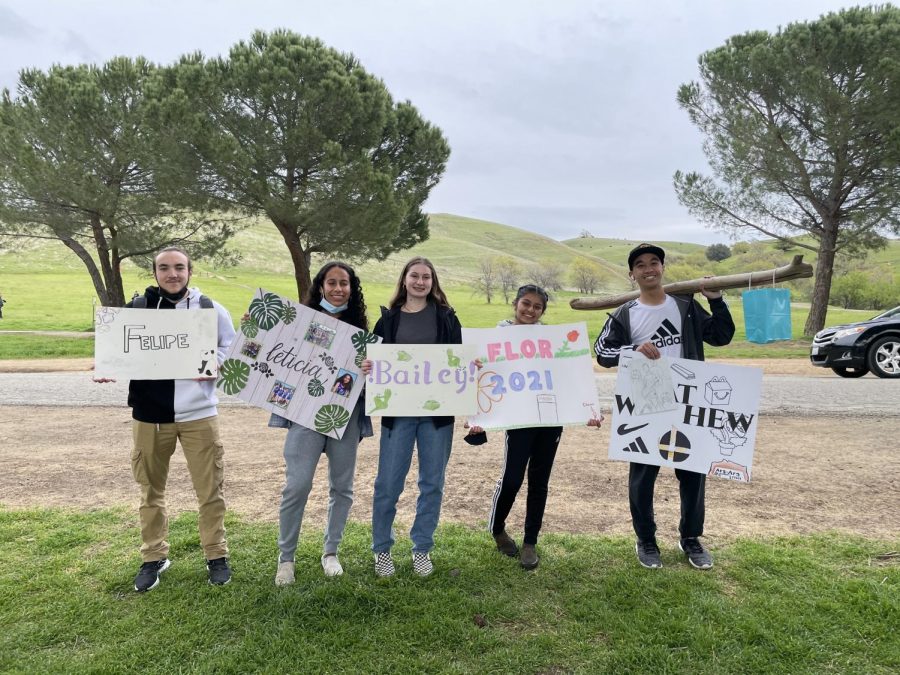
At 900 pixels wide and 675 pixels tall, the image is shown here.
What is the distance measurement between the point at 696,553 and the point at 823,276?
65.9ft

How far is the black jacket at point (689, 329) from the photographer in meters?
3.67

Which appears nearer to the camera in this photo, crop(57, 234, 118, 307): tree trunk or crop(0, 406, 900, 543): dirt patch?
crop(0, 406, 900, 543): dirt patch

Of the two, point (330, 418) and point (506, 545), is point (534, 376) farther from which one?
point (330, 418)

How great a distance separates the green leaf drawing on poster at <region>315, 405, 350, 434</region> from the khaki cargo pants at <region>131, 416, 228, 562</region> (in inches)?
27.5

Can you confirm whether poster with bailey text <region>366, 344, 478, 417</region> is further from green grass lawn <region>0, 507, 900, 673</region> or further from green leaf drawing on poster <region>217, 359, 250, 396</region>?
green grass lawn <region>0, 507, 900, 673</region>

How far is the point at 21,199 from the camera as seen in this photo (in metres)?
22.5

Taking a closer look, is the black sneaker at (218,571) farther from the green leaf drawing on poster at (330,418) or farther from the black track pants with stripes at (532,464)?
the black track pants with stripes at (532,464)

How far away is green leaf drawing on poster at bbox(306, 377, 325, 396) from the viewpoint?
3.53 m

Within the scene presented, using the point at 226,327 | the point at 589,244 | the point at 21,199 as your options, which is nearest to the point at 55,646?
the point at 226,327

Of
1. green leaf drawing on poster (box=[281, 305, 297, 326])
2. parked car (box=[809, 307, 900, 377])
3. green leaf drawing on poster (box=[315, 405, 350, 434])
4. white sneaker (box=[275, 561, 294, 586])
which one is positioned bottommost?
white sneaker (box=[275, 561, 294, 586])

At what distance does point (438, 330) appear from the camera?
3641 millimetres

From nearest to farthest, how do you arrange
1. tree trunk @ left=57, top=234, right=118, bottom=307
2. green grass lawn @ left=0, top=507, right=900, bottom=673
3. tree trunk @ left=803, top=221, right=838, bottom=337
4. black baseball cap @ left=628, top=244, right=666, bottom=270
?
green grass lawn @ left=0, top=507, right=900, bottom=673 → black baseball cap @ left=628, top=244, right=666, bottom=270 → tree trunk @ left=803, top=221, right=838, bottom=337 → tree trunk @ left=57, top=234, right=118, bottom=307

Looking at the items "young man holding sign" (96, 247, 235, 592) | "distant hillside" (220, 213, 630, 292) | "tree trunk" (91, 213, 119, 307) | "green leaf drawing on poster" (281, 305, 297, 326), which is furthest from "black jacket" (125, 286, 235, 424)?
"tree trunk" (91, 213, 119, 307)

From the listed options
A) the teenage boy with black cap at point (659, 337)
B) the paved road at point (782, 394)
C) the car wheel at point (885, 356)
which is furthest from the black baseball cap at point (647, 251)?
the car wheel at point (885, 356)
